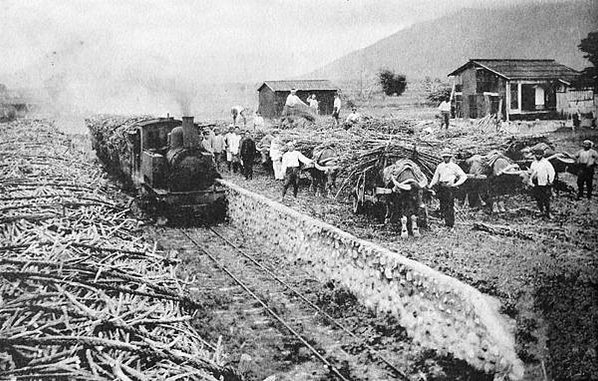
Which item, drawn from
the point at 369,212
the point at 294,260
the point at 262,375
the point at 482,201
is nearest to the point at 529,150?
the point at 482,201

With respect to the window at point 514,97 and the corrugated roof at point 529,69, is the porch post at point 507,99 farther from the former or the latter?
the corrugated roof at point 529,69

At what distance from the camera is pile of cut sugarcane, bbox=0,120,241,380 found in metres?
3.22

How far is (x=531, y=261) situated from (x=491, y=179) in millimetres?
4046

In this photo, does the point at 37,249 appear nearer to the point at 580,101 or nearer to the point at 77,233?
the point at 77,233

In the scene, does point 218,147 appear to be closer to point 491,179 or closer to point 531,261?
point 491,179

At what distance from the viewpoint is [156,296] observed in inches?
183

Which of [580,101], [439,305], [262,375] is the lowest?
[262,375]

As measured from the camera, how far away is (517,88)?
22891 millimetres

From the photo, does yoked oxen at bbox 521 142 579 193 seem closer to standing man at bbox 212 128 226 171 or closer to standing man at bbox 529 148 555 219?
standing man at bbox 529 148 555 219

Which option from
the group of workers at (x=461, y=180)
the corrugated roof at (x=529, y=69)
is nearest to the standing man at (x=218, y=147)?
the corrugated roof at (x=529, y=69)

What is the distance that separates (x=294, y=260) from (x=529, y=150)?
658cm

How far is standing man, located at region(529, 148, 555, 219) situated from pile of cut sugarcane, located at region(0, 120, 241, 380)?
806 centimetres

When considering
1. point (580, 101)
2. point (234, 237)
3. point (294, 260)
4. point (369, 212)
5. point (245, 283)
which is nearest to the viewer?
point (245, 283)

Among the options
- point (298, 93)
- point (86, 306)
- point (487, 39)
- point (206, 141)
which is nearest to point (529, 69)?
point (487, 39)
